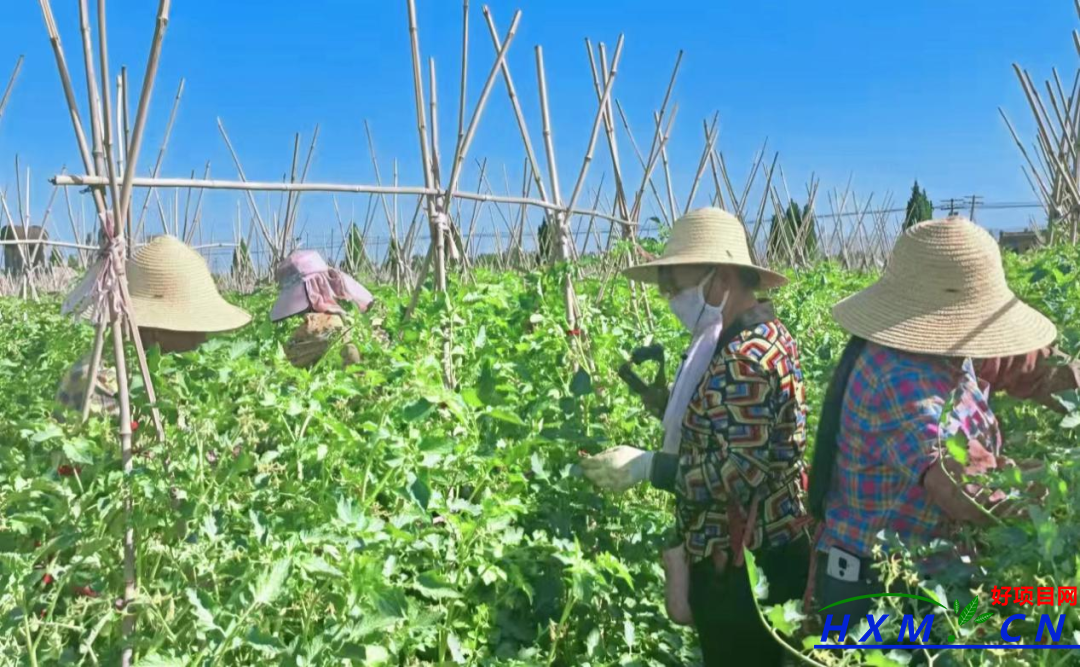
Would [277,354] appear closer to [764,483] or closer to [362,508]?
[362,508]

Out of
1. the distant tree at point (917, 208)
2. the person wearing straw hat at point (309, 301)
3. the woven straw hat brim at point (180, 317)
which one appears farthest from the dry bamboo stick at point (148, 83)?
the distant tree at point (917, 208)

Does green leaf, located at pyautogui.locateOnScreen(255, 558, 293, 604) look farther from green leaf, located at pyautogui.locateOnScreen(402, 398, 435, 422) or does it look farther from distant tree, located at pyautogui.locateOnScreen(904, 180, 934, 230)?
distant tree, located at pyautogui.locateOnScreen(904, 180, 934, 230)

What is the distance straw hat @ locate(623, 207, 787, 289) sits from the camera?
7.04 ft

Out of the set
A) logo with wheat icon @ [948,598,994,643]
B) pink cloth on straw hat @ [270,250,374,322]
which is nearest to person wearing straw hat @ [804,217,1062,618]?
logo with wheat icon @ [948,598,994,643]

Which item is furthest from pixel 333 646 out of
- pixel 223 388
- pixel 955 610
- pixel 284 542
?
pixel 955 610

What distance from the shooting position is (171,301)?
7.86 feet

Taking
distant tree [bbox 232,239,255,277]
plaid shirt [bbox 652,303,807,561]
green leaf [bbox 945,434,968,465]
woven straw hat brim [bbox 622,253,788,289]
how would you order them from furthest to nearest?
distant tree [bbox 232,239,255,277]
woven straw hat brim [bbox 622,253,788,289]
plaid shirt [bbox 652,303,807,561]
green leaf [bbox 945,434,968,465]

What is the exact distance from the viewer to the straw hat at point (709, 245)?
215cm

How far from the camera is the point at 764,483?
206 cm

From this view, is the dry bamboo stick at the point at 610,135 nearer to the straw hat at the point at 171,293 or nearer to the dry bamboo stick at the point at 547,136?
the dry bamboo stick at the point at 547,136

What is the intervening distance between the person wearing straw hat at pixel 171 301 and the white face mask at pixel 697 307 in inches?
45.7

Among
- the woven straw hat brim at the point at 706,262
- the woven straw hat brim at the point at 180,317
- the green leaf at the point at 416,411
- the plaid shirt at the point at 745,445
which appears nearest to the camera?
the green leaf at the point at 416,411

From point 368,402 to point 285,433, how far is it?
326 millimetres

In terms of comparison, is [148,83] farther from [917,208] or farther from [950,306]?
[917,208]
